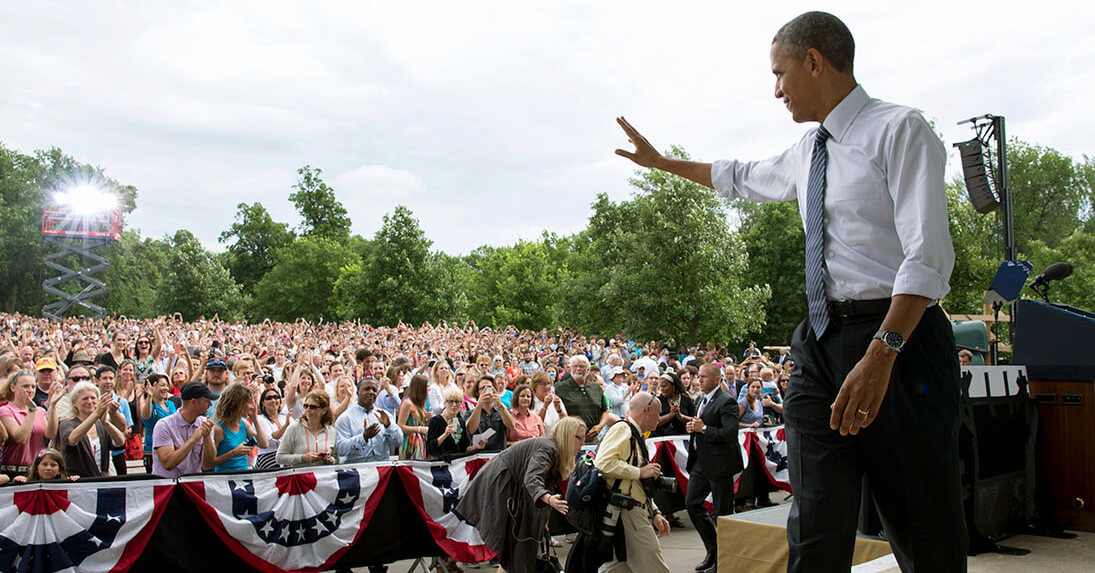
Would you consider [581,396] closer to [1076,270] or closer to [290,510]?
[290,510]

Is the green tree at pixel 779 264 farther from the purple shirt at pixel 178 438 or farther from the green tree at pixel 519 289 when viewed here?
the purple shirt at pixel 178 438

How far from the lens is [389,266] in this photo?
46.7 m

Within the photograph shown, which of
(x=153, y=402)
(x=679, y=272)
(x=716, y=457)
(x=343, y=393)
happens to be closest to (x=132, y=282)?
(x=679, y=272)

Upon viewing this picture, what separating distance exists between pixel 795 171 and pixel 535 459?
4477 mm

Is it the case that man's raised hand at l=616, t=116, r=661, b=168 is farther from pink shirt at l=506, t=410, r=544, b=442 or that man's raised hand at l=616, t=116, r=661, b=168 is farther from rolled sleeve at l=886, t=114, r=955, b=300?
pink shirt at l=506, t=410, r=544, b=442

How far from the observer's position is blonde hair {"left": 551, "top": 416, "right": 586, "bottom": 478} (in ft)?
21.1

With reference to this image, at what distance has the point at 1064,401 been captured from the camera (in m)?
5.66

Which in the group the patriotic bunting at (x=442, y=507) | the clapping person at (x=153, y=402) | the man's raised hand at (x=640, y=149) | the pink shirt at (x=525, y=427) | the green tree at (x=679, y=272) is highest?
the green tree at (x=679, y=272)

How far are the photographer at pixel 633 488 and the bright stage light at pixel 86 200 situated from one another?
7142 cm

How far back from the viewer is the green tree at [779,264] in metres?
46.6

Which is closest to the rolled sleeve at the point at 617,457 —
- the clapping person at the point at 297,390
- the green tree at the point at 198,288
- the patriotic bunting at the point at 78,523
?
the patriotic bunting at the point at 78,523

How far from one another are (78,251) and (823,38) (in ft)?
244

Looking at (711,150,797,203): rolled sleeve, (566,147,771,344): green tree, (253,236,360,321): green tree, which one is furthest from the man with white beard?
(253,236,360,321): green tree

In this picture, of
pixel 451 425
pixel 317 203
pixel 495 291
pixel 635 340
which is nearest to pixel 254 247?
pixel 317 203
